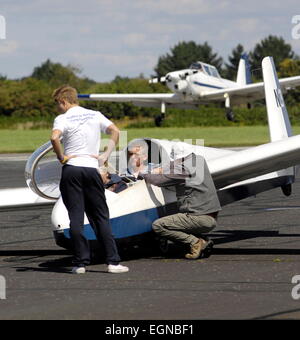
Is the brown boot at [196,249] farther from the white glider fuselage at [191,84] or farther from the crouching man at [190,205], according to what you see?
the white glider fuselage at [191,84]

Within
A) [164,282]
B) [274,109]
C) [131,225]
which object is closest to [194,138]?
[274,109]

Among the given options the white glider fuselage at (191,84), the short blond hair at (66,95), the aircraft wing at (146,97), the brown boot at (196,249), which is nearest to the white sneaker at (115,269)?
the brown boot at (196,249)

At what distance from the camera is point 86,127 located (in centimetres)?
827

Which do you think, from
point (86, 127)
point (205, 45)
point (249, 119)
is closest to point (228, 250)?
point (86, 127)

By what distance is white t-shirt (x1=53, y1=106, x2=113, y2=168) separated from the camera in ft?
27.1

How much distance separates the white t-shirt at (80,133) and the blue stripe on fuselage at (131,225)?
0.83m

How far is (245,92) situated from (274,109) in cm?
4419

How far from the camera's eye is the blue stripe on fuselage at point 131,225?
8.80m

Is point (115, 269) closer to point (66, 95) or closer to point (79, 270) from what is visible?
point (79, 270)

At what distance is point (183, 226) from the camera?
9.03 metres

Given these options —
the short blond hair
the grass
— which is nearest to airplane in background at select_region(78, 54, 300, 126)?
the grass

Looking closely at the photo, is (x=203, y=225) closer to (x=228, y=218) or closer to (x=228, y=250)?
(x=228, y=250)

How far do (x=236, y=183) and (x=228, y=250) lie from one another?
896 mm
